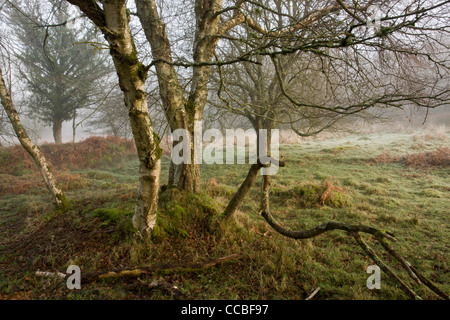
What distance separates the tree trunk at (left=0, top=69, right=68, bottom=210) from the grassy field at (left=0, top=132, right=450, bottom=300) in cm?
33

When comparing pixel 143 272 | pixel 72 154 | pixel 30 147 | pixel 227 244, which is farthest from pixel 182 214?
pixel 72 154

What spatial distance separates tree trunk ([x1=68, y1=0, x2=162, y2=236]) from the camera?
2554mm

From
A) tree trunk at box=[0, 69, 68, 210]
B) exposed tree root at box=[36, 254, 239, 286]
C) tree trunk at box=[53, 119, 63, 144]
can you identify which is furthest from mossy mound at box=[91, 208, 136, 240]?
tree trunk at box=[53, 119, 63, 144]

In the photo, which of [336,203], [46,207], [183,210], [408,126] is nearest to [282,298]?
[183,210]

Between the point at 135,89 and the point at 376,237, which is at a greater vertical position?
the point at 135,89

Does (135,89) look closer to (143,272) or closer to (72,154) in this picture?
(143,272)

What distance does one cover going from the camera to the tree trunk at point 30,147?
458 centimetres

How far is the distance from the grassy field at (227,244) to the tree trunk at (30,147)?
33 cm

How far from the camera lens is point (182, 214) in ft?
14.3

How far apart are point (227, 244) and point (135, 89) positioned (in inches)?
110

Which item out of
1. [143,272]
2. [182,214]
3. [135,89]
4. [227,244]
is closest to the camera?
[135,89]

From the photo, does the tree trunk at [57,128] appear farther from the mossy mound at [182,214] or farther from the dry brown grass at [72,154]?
the mossy mound at [182,214]

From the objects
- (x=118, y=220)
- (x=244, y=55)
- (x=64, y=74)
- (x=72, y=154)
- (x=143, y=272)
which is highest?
(x=64, y=74)

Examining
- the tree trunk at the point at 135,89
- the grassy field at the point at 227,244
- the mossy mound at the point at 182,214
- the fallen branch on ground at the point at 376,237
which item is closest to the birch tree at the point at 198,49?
the tree trunk at the point at 135,89
